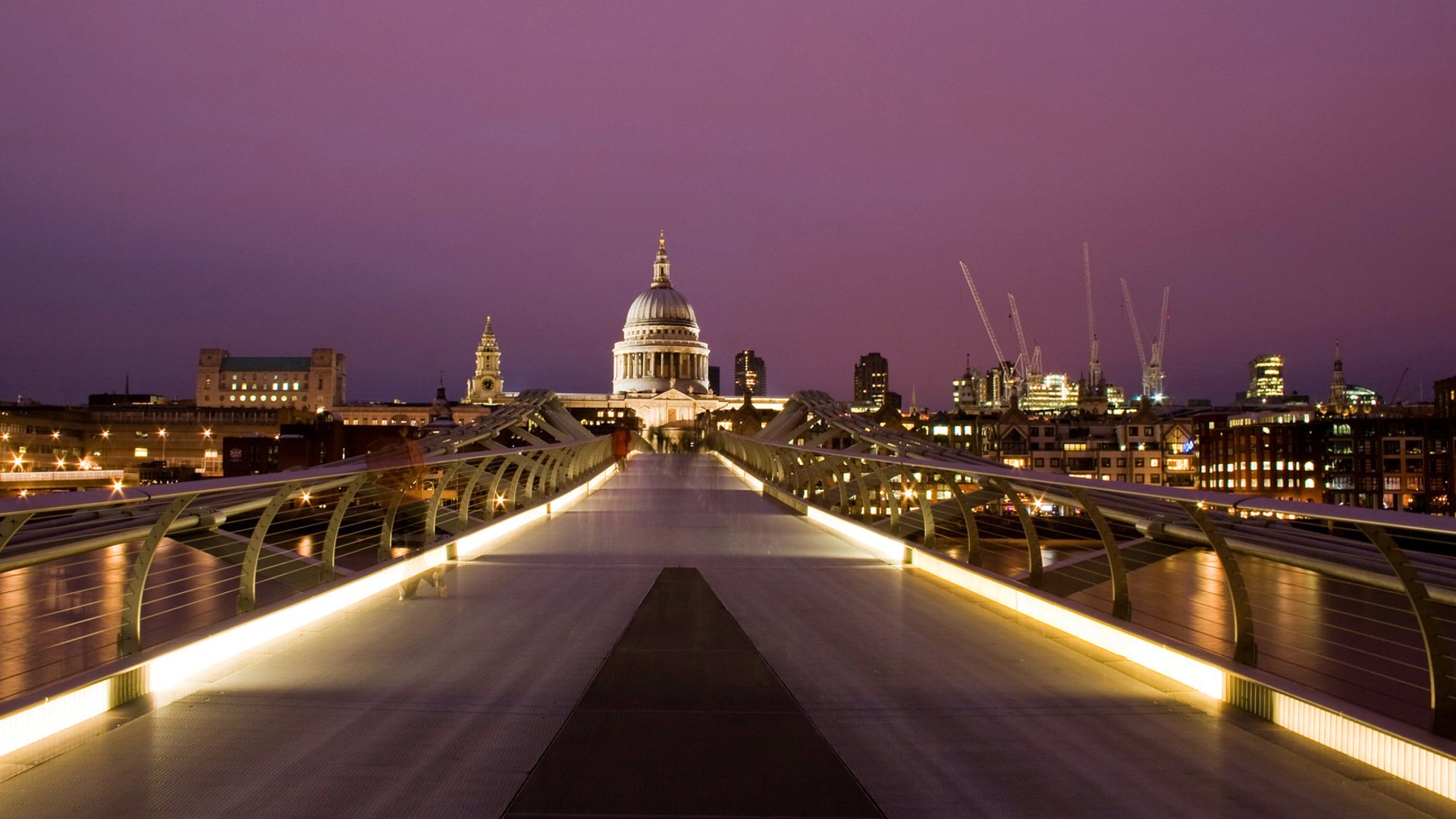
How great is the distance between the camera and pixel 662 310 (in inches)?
6747

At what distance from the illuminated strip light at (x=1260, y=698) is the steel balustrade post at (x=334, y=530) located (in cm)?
521

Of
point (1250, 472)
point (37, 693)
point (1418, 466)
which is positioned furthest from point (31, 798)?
point (1250, 472)

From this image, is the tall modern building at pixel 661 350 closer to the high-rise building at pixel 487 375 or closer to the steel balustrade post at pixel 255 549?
the high-rise building at pixel 487 375

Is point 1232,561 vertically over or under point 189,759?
over

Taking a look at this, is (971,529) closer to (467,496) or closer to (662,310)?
(467,496)

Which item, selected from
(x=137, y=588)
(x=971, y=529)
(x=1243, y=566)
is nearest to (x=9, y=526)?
(x=137, y=588)

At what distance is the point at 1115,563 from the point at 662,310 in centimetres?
16666

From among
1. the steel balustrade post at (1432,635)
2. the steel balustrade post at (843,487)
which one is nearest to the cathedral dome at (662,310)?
the steel balustrade post at (843,487)

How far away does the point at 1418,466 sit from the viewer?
95500 millimetres

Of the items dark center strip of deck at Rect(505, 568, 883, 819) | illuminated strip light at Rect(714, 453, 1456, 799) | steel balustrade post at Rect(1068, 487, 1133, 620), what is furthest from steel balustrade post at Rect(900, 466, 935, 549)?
dark center strip of deck at Rect(505, 568, 883, 819)

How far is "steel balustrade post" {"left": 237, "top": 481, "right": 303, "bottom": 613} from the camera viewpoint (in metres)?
6.06

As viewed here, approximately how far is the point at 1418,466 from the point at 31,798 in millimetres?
115065

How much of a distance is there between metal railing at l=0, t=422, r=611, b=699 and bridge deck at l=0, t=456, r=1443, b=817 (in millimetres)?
754

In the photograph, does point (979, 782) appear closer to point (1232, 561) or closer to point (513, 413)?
point (1232, 561)
